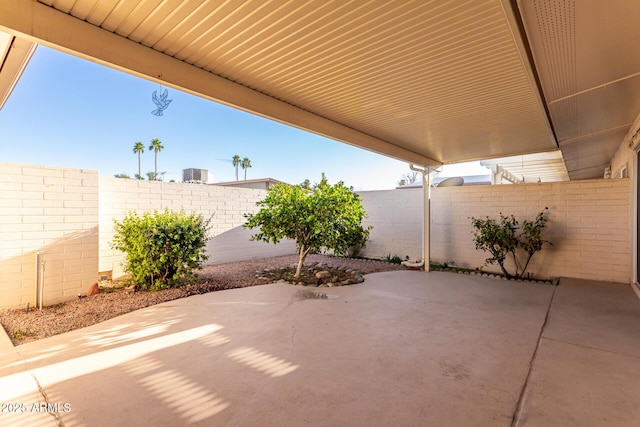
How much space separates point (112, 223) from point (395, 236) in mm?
6492

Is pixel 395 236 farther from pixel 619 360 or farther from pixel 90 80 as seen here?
pixel 90 80

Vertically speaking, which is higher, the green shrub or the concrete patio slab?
the green shrub

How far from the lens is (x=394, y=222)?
8.14 meters

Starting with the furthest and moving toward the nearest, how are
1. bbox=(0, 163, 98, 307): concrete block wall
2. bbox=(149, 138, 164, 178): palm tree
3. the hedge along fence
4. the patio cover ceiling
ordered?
1. bbox=(149, 138, 164, 178): palm tree
2. the hedge along fence
3. bbox=(0, 163, 98, 307): concrete block wall
4. the patio cover ceiling

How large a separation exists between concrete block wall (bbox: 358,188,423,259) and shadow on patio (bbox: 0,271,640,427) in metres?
3.76

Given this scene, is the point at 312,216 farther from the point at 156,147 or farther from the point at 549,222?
the point at 156,147

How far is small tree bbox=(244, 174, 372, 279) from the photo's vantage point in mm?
5582

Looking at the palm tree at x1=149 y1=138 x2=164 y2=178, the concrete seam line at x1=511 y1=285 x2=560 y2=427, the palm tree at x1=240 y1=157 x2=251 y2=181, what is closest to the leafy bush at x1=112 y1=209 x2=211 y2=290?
the concrete seam line at x1=511 y1=285 x2=560 y2=427

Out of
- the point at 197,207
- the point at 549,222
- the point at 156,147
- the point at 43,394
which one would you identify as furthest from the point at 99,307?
the point at 156,147

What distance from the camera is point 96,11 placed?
6.59 ft

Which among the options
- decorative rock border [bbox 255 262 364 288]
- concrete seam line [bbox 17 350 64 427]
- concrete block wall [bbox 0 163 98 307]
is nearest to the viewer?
concrete seam line [bbox 17 350 64 427]

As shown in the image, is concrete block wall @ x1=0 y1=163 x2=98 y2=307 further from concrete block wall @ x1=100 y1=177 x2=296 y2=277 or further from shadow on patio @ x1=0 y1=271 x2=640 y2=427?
shadow on patio @ x1=0 y1=271 x2=640 y2=427

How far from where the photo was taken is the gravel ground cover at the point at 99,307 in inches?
127

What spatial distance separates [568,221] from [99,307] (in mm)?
8132
